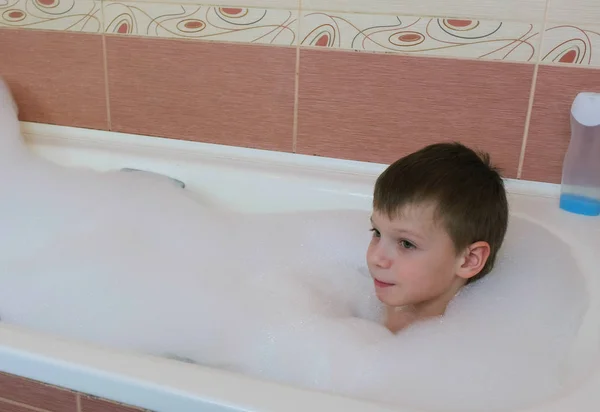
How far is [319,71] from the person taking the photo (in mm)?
1329

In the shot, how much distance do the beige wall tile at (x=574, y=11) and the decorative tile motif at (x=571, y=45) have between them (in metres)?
0.01

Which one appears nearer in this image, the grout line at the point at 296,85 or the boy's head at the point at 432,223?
the boy's head at the point at 432,223

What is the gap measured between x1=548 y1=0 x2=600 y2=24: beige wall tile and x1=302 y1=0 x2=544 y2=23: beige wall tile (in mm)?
19

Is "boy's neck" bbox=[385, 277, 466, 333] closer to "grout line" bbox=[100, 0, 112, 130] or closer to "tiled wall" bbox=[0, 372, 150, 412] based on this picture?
"tiled wall" bbox=[0, 372, 150, 412]

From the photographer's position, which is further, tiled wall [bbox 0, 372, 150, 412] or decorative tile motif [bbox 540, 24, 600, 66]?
decorative tile motif [bbox 540, 24, 600, 66]

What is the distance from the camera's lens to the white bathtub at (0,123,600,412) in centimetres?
65

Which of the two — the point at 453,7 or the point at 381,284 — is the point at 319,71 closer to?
the point at 453,7

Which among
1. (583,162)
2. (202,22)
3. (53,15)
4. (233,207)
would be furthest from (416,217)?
(53,15)

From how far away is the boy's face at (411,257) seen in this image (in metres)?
0.97

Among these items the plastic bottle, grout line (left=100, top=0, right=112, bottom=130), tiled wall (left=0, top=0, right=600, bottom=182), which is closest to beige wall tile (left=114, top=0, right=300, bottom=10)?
tiled wall (left=0, top=0, right=600, bottom=182)

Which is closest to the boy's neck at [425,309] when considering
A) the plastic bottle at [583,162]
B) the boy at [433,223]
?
the boy at [433,223]

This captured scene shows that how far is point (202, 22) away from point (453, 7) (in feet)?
1.73

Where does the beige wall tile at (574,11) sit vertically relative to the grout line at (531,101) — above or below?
above

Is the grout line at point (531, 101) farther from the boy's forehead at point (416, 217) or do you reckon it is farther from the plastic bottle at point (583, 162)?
the boy's forehead at point (416, 217)
